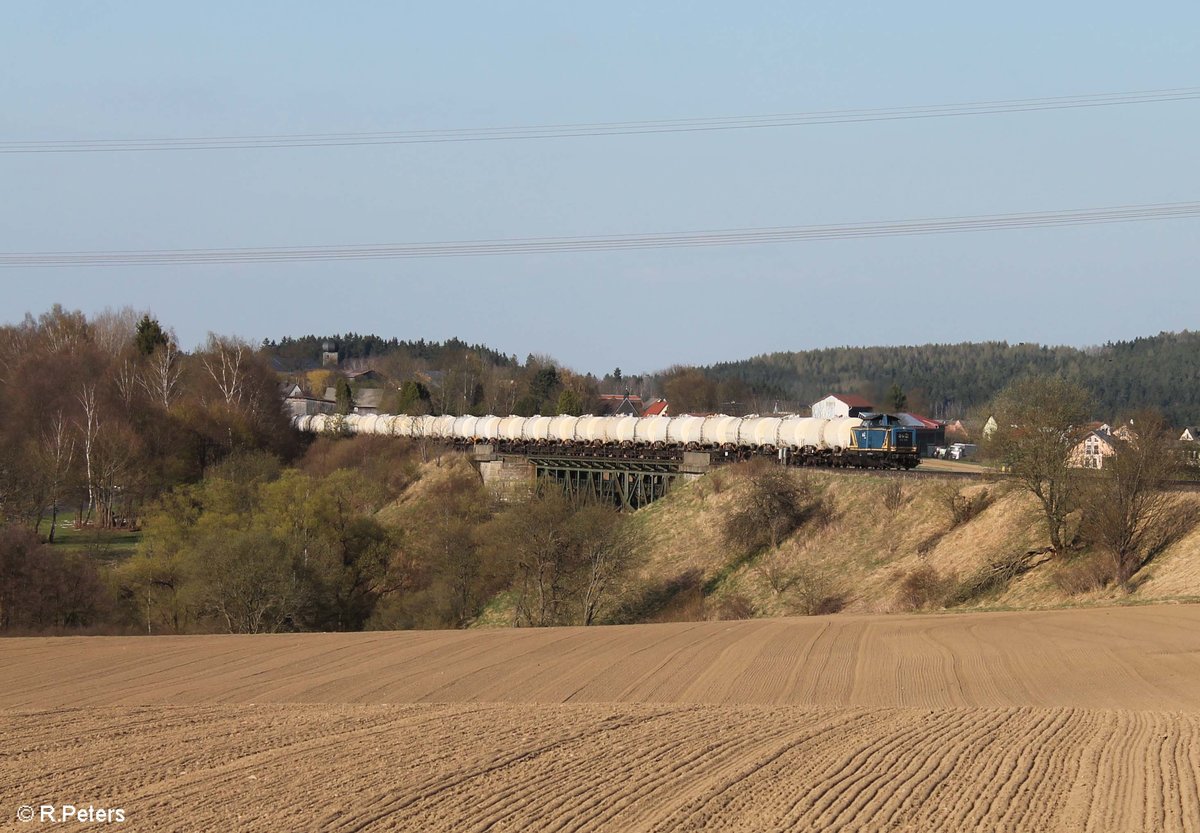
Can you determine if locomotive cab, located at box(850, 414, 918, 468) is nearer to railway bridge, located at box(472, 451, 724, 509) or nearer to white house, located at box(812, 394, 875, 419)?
railway bridge, located at box(472, 451, 724, 509)

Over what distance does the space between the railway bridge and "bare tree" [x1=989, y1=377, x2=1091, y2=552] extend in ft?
81.9

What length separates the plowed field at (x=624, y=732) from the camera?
12.0 meters

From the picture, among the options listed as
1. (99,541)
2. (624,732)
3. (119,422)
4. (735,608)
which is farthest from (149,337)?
(624,732)

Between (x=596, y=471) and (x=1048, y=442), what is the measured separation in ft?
123

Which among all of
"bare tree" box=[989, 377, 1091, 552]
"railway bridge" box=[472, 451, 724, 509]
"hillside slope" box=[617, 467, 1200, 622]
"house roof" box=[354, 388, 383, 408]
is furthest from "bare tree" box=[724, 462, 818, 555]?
"house roof" box=[354, 388, 383, 408]

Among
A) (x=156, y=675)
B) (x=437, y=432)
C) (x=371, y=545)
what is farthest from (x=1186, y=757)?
(x=437, y=432)

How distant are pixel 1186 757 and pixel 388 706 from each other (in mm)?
11533

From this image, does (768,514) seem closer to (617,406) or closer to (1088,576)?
(1088,576)

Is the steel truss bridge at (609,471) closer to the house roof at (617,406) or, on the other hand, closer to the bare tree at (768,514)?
the bare tree at (768,514)

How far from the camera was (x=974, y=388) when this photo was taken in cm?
19762

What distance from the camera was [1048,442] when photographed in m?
39.7

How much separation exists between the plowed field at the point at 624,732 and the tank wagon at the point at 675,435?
31.9m

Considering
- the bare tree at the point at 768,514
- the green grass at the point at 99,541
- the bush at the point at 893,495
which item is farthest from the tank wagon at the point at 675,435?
the green grass at the point at 99,541

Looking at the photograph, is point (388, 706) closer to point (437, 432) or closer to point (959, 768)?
point (959, 768)
